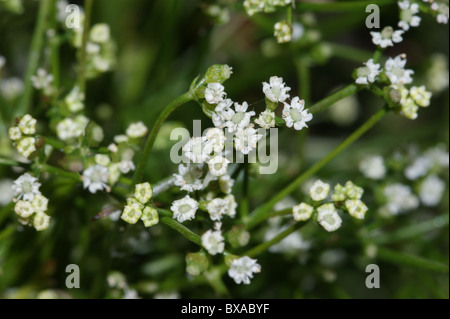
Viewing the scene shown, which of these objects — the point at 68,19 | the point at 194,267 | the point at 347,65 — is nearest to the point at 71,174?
the point at 194,267

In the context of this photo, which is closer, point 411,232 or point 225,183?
point 225,183

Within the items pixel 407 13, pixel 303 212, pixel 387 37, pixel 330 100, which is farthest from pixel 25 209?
pixel 407 13

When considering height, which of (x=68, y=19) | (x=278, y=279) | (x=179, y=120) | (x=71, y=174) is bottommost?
(x=278, y=279)

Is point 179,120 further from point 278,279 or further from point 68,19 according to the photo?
point 278,279

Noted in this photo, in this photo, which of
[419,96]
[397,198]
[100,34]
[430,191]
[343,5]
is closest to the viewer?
[419,96]

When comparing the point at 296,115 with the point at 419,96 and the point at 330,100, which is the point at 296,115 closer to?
the point at 330,100

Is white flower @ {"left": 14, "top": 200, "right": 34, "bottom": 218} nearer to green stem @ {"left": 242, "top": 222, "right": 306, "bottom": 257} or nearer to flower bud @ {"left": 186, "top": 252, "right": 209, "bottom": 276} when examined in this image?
flower bud @ {"left": 186, "top": 252, "right": 209, "bottom": 276}

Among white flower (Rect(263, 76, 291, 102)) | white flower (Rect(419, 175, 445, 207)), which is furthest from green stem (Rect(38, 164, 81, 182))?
white flower (Rect(419, 175, 445, 207))
